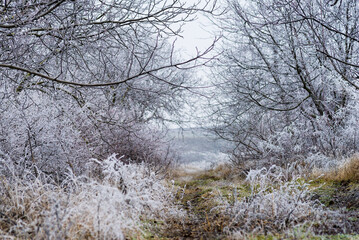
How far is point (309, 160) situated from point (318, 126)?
Answer: 1345 millimetres

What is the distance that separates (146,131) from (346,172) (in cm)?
576

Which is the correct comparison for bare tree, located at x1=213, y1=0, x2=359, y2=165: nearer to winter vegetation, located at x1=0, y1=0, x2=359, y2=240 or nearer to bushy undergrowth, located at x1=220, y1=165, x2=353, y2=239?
winter vegetation, located at x1=0, y1=0, x2=359, y2=240

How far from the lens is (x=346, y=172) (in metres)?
5.43

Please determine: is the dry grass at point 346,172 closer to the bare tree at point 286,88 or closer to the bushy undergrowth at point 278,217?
the bare tree at point 286,88

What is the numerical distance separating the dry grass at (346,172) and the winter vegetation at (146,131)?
3 centimetres

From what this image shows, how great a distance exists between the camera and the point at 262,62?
820cm

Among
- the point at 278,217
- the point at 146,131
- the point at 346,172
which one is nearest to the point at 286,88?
the point at 346,172

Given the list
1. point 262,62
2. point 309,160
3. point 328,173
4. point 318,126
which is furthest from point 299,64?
point 328,173

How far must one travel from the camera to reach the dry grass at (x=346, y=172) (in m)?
5.29

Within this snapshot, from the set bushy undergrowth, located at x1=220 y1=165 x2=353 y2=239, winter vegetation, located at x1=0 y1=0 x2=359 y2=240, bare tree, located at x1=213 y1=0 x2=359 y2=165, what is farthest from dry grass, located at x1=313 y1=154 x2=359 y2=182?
bushy undergrowth, located at x1=220 y1=165 x2=353 y2=239

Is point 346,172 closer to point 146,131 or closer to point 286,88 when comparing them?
point 286,88

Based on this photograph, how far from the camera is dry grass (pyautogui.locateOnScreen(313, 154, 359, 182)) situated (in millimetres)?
5288

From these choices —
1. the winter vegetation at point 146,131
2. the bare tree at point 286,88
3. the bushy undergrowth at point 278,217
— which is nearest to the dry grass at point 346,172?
the winter vegetation at point 146,131

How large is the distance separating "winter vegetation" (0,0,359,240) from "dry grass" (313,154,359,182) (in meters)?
0.03
